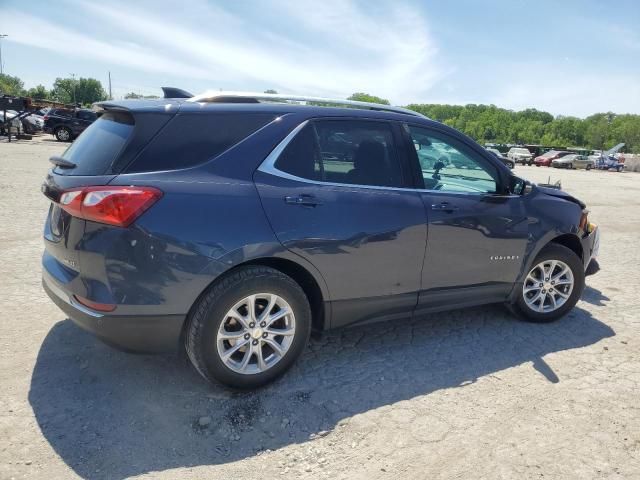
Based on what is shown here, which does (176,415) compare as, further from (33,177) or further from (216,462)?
(33,177)

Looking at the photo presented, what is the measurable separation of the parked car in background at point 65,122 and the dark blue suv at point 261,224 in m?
27.4

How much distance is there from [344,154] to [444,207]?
34.2 inches

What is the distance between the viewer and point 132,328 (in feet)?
8.90

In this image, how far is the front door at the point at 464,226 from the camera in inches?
143

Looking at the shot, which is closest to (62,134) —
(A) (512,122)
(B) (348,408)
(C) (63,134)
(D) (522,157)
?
(C) (63,134)

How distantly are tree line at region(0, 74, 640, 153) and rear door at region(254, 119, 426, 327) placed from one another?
109 meters

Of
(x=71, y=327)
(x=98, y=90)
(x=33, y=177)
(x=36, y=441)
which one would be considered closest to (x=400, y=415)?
(x=36, y=441)

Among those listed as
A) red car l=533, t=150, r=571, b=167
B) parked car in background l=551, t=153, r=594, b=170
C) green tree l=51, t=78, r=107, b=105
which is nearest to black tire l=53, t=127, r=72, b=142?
parked car in background l=551, t=153, r=594, b=170

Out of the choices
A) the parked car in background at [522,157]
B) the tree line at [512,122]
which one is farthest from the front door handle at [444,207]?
the tree line at [512,122]

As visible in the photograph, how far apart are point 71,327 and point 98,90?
14972cm

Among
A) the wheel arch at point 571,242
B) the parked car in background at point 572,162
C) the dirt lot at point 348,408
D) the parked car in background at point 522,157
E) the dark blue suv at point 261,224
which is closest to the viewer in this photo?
the dirt lot at point 348,408

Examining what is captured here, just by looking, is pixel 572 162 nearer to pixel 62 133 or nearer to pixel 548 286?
pixel 62 133

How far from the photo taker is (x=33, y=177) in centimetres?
1175

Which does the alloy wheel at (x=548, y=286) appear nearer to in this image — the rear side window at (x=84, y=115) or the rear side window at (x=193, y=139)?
the rear side window at (x=193, y=139)
